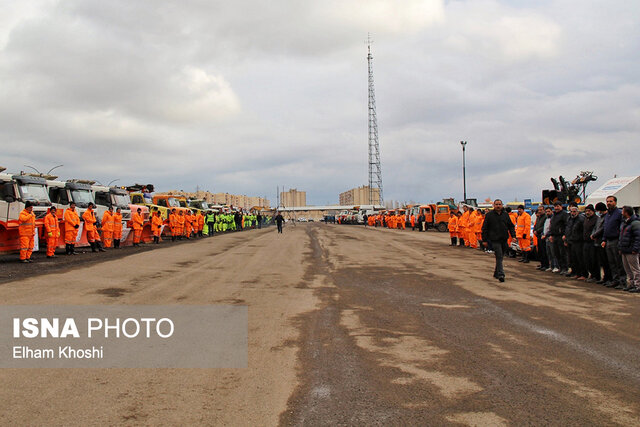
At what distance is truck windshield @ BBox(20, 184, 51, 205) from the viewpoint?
1547 centimetres

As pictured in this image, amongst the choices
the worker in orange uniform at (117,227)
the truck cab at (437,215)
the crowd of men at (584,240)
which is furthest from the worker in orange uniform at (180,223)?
the truck cab at (437,215)

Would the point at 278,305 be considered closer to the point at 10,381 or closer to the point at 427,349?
the point at 427,349

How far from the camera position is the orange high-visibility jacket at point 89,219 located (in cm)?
1719

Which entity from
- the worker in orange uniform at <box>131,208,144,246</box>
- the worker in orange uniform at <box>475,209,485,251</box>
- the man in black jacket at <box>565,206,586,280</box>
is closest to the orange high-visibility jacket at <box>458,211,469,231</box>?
the worker in orange uniform at <box>475,209,485,251</box>

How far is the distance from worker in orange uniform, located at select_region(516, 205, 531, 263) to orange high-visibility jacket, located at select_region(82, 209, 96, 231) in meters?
15.1

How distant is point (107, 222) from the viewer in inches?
763

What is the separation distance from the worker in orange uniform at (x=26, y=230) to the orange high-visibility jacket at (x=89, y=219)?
3048mm

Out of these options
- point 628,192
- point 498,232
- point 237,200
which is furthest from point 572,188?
point 237,200

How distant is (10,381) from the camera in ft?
15.4

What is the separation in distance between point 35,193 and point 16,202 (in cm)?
107

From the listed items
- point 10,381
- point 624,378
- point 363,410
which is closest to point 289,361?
point 363,410

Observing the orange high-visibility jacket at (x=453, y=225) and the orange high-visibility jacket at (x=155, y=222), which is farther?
the orange high-visibility jacket at (x=453, y=225)

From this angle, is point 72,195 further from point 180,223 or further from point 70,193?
point 180,223

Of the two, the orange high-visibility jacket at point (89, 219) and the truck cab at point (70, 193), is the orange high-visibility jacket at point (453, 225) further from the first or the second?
the truck cab at point (70, 193)
